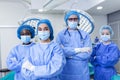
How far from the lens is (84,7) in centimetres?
491

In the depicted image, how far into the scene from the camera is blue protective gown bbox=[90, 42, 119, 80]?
7.57ft

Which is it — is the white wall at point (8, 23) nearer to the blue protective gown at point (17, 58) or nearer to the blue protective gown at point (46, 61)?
the blue protective gown at point (17, 58)

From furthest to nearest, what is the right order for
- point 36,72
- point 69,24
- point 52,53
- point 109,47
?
point 109,47 → point 69,24 → point 52,53 → point 36,72

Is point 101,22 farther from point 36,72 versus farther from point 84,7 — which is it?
point 36,72

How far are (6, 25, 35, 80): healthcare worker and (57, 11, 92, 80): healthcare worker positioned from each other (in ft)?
1.32

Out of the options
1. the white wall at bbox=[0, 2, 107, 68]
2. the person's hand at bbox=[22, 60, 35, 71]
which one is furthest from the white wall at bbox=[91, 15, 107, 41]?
the person's hand at bbox=[22, 60, 35, 71]

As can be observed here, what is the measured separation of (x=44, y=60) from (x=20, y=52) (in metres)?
0.61

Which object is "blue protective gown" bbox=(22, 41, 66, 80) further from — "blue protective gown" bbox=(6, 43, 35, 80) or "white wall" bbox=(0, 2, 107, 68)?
"white wall" bbox=(0, 2, 107, 68)

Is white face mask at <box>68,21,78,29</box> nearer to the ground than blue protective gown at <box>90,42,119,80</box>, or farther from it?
farther from it

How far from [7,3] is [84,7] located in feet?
7.25

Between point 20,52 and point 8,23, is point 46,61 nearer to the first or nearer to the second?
point 20,52

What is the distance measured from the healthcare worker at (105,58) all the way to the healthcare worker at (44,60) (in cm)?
95

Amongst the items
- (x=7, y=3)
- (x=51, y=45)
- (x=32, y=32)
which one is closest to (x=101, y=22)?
(x=7, y=3)

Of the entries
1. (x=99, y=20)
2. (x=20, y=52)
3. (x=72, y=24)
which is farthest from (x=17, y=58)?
(x=99, y=20)
